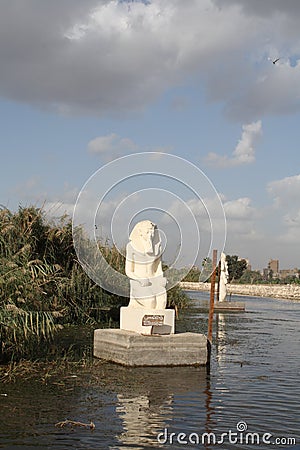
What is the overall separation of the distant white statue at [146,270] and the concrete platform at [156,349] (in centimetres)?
76

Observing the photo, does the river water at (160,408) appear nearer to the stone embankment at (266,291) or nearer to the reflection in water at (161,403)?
the reflection in water at (161,403)

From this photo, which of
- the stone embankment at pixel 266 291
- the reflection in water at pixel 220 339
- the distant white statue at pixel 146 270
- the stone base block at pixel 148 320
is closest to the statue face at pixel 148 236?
the distant white statue at pixel 146 270

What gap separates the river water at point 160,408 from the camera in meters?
6.48

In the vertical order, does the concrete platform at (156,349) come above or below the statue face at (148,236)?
below

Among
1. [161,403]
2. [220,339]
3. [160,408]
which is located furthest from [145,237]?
[220,339]

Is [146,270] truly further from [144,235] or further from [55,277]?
[55,277]

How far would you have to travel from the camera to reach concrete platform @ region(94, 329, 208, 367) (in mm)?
10850

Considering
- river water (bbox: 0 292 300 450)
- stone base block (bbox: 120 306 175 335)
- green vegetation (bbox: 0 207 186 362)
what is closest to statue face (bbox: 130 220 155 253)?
stone base block (bbox: 120 306 175 335)

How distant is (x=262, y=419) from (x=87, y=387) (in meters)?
2.72

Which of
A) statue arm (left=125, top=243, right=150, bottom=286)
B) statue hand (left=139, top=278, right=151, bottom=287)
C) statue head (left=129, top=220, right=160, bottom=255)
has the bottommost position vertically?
statue hand (left=139, top=278, right=151, bottom=287)

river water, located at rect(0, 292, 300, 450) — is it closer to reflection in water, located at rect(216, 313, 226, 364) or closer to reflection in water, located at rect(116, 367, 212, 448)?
reflection in water, located at rect(116, 367, 212, 448)

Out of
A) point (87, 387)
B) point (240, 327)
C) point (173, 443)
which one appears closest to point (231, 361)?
point (87, 387)

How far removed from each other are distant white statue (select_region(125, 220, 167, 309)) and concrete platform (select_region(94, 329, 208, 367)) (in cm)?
76

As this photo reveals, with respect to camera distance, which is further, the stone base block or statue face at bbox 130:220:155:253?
statue face at bbox 130:220:155:253
